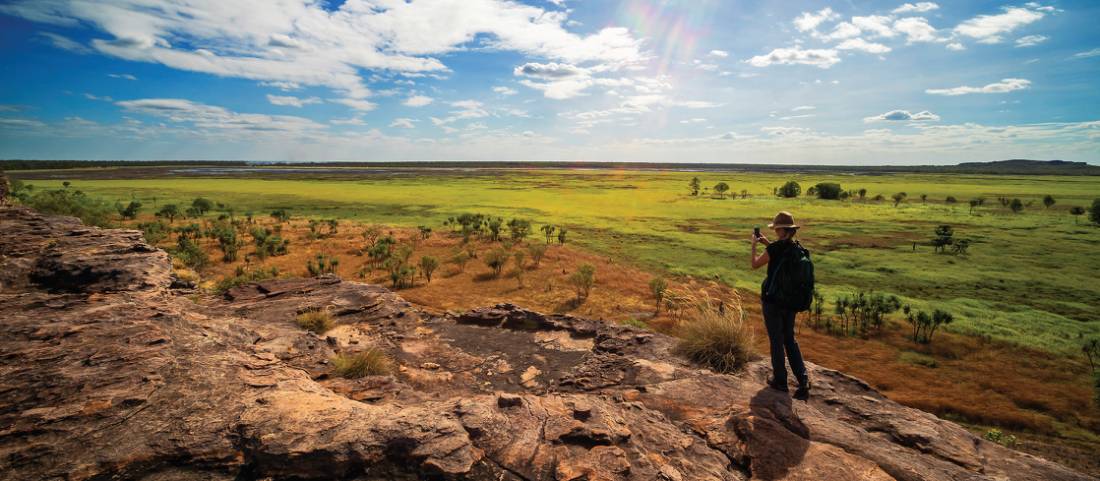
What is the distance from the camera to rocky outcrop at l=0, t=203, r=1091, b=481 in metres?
3.46

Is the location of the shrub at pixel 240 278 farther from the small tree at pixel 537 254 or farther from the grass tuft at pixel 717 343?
the grass tuft at pixel 717 343

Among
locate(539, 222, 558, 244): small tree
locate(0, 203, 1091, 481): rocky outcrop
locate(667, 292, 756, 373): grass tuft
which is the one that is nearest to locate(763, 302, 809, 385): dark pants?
locate(0, 203, 1091, 481): rocky outcrop

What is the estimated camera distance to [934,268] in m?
21.4

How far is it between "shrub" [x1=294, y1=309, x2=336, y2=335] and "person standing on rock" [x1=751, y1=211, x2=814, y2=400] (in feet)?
24.5

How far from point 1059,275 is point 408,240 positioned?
32.7 m

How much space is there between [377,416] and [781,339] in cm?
456

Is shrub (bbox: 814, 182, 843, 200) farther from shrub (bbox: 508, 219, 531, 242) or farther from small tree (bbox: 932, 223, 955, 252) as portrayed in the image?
shrub (bbox: 508, 219, 531, 242)

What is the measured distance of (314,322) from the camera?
324 inches

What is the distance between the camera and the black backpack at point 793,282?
507cm

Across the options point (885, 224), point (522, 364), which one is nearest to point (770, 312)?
point (522, 364)

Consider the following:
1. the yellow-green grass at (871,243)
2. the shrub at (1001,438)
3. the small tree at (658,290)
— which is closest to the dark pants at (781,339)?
the shrub at (1001,438)

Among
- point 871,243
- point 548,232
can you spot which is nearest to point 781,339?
point 548,232

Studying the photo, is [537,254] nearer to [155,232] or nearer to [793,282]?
[793,282]

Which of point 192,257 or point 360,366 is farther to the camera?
point 192,257
